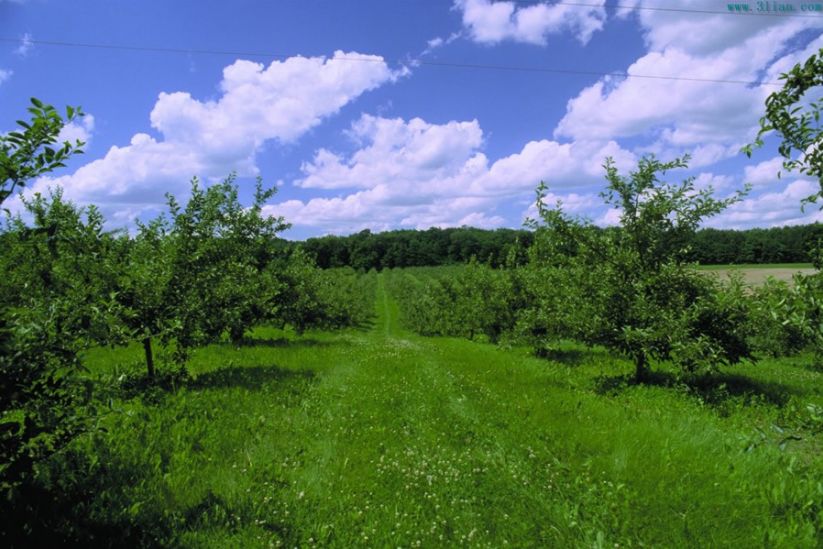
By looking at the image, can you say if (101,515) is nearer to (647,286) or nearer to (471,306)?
(647,286)

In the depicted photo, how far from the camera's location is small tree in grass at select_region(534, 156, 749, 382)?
1080 cm

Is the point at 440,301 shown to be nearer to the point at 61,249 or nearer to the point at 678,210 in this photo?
the point at 678,210

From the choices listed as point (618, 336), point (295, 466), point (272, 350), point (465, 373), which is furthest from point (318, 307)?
point (295, 466)

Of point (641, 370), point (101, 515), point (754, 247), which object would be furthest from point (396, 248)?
point (101, 515)

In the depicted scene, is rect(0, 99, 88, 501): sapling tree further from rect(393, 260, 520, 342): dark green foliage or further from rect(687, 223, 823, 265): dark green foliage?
rect(687, 223, 823, 265): dark green foliage

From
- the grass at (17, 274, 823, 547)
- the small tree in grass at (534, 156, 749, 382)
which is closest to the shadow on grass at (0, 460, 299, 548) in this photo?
Result: the grass at (17, 274, 823, 547)

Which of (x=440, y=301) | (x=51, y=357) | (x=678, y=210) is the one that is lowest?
(x=440, y=301)

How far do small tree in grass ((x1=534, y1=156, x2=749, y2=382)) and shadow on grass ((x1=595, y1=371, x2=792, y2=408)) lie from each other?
1.71ft

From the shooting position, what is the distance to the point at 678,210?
39.4 ft

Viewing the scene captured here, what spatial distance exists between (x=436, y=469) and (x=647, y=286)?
8.24 m

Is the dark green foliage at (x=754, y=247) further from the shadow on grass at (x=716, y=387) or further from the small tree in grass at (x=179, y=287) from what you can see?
the small tree in grass at (x=179, y=287)

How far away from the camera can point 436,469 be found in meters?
6.74

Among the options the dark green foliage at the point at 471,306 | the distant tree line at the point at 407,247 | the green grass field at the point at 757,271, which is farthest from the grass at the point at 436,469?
the distant tree line at the point at 407,247

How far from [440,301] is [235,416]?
38382 mm
